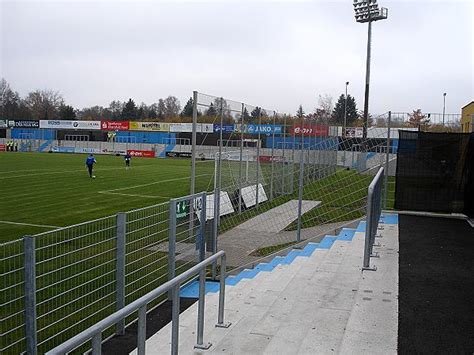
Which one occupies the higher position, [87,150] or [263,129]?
[263,129]

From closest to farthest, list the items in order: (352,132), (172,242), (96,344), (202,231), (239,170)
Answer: (96,344), (172,242), (202,231), (239,170), (352,132)

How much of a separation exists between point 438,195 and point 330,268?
14.9 feet

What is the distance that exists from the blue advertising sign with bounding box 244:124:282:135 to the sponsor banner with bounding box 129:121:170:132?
1815 inches

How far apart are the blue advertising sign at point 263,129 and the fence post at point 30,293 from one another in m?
12.0

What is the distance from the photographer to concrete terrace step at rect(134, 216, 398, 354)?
4.15m

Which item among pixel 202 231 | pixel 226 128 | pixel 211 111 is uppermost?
pixel 211 111

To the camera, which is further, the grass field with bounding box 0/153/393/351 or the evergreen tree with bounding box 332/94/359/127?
the evergreen tree with bounding box 332/94/359/127

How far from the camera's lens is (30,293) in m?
4.15

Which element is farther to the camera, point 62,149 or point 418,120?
point 62,149

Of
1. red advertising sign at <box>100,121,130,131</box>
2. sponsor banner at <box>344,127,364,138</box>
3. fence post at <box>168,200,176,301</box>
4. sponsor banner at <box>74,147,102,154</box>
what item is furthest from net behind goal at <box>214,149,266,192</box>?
red advertising sign at <box>100,121,130,131</box>

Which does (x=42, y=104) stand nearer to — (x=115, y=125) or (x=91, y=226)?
(x=115, y=125)

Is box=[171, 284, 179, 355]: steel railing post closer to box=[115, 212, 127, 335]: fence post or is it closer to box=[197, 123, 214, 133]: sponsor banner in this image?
box=[115, 212, 127, 335]: fence post

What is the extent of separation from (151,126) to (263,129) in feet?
163

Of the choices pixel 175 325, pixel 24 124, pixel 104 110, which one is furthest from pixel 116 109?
pixel 175 325
